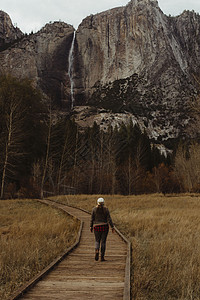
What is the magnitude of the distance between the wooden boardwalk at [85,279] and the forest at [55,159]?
17543mm

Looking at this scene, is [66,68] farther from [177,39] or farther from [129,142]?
[129,142]

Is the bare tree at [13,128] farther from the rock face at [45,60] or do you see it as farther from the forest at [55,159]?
the rock face at [45,60]

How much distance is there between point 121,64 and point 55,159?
3674 inches

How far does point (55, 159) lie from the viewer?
129 ft

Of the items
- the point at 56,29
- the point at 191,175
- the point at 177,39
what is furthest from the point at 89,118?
the point at 177,39

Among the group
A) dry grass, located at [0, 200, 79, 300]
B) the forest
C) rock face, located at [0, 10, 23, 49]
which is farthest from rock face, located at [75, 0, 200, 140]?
dry grass, located at [0, 200, 79, 300]

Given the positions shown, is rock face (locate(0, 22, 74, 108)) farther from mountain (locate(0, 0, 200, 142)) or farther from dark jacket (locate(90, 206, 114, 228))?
dark jacket (locate(90, 206, 114, 228))

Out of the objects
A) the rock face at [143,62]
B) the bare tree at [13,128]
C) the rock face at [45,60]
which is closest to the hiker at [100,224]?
the bare tree at [13,128]

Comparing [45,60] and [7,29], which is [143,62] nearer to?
[45,60]

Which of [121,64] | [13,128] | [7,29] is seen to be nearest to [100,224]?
[13,128]

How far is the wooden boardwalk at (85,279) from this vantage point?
13.8 feet

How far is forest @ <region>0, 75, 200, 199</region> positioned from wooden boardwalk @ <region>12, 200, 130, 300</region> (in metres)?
17.5

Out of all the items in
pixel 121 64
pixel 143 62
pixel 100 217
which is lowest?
pixel 100 217

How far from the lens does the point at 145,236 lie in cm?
993
